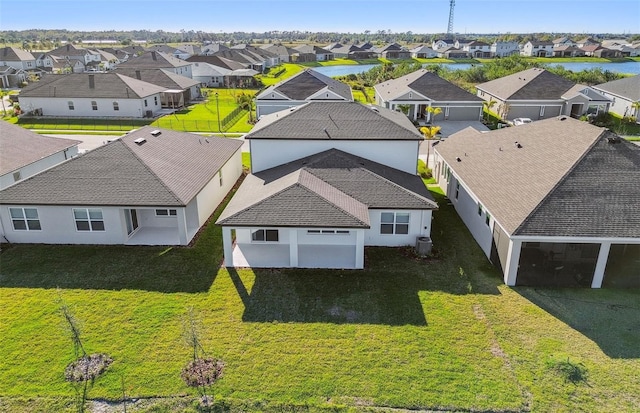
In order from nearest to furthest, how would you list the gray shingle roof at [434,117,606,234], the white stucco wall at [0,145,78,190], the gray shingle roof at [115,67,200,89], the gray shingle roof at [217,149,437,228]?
the gray shingle roof at [217,149,437,228]
the gray shingle roof at [434,117,606,234]
the white stucco wall at [0,145,78,190]
the gray shingle roof at [115,67,200,89]

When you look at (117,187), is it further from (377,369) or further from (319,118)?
(377,369)

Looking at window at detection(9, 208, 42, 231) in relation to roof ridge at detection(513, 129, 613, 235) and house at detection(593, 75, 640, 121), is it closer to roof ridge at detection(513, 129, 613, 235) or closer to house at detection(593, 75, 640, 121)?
roof ridge at detection(513, 129, 613, 235)

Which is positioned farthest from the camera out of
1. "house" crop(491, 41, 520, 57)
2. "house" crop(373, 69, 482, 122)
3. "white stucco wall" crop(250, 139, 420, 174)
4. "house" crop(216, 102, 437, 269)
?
"house" crop(491, 41, 520, 57)

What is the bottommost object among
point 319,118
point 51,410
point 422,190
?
point 51,410

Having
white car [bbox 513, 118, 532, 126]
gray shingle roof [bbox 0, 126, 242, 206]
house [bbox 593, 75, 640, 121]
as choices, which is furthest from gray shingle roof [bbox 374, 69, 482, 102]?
gray shingle roof [bbox 0, 126, 242, 206]

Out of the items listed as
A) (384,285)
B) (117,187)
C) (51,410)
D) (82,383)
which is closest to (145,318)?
(82,383)

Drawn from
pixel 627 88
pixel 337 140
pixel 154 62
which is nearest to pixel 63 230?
pixel 337 140
